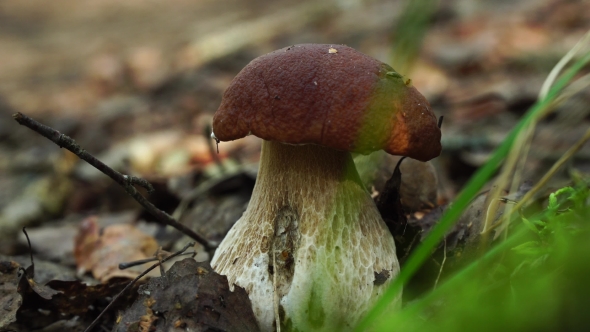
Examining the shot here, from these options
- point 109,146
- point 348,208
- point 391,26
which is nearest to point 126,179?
point 348,208

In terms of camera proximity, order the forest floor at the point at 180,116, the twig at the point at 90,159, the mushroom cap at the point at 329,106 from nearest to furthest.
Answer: the twig at the point at 90,159, the mushroom cap at the point at 329,106, the forest floor at the point at 180,116

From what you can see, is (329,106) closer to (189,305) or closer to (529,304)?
(189,305)

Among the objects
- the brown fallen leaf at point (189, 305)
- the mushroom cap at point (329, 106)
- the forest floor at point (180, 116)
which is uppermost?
the mushroom cap at point (329, 106)

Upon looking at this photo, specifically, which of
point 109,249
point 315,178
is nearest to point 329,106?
point 315,178

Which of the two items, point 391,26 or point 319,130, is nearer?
point 319,130

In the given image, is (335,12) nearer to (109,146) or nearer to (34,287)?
(109,146)

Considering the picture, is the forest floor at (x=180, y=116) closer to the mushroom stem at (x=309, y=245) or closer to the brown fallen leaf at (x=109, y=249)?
the brown fallen leaf at (x=109, y=249)

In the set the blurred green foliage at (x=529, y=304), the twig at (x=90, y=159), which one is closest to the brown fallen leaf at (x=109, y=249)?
the twig at (x=90, y=159)
